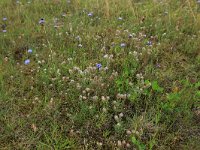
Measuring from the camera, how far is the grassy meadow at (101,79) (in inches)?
116

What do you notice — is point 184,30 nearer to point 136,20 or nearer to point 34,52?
point 136,20

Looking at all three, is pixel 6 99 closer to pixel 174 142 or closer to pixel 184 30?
pixel 174 142

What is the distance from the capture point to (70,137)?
293 centimetres

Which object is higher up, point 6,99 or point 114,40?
point 114,40

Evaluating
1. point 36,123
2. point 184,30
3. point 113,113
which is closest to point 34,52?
point 36,123

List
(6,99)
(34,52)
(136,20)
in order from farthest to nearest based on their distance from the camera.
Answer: (136,20) < (34,52) < (6,99)

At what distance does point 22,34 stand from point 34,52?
654 millimetres

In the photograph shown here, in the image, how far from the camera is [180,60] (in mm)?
4012

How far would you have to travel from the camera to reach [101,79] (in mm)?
3432

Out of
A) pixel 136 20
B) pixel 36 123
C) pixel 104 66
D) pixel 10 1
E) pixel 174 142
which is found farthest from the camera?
pixel 10 1

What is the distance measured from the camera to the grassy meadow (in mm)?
2947

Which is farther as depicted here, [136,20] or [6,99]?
[136,20]

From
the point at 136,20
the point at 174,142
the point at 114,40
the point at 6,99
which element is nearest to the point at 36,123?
the point at 6,99

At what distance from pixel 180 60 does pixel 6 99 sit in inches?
95.2
